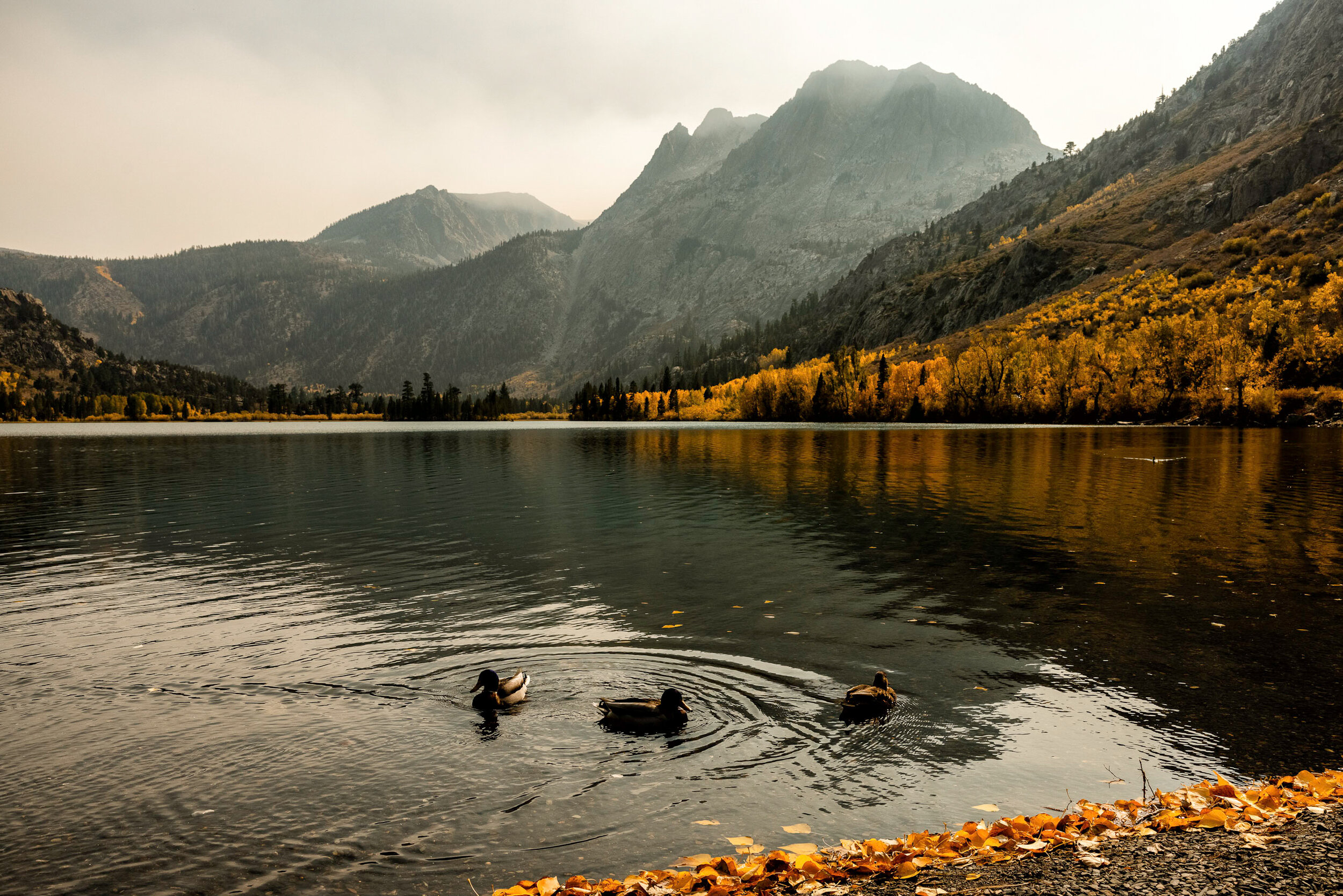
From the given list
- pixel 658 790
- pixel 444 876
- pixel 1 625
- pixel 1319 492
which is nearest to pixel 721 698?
pixel 658 790

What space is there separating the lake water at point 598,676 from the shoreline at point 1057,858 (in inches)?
39.9

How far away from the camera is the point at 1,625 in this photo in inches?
945

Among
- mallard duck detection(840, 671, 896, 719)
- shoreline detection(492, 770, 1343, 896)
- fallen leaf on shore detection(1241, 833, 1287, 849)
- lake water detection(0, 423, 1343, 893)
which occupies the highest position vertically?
fallen leaf on shore detection(1241, 833, 1287, 849)

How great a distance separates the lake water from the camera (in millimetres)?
11664

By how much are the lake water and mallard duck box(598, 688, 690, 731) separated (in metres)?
0.45

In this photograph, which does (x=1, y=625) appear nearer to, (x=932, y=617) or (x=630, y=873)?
(x=630, y=873)

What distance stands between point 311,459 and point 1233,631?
106375 millimetres

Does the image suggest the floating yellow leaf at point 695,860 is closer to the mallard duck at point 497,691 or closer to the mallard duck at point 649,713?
the mallard duck at point 649,713

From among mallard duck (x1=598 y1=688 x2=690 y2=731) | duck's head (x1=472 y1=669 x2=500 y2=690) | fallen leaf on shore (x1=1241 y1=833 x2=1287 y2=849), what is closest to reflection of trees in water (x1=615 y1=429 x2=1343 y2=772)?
fallen leaf on shore (x1=1241 y1=833 x2=1287 y2=849)

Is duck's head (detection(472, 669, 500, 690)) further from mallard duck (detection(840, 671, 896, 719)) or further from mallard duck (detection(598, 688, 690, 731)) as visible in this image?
mallard duck (detection(840, 671, 896, 719))

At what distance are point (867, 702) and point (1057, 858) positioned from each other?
21.9 feet

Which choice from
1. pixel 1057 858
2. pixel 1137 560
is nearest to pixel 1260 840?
pixel 1057 858

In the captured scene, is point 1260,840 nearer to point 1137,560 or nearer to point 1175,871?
point 1175,871

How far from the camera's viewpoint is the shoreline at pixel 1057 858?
347 inches
